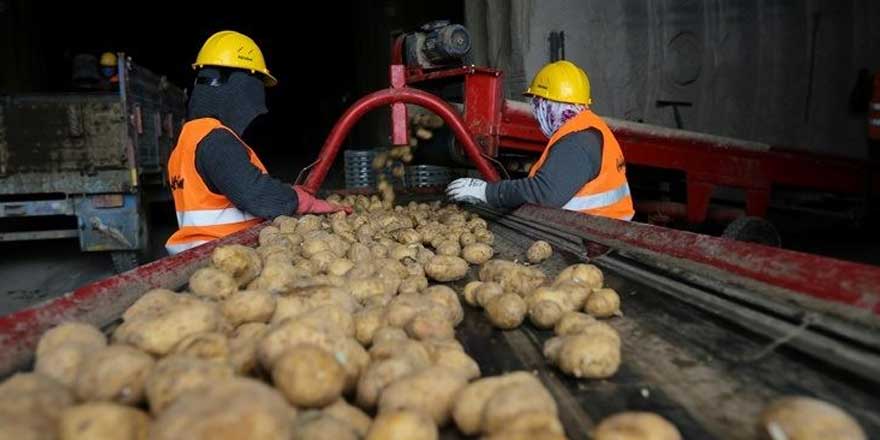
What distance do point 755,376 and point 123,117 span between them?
5702mm

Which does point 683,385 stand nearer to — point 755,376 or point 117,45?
point 755,376

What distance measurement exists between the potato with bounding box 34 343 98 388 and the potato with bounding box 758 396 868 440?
126 cm

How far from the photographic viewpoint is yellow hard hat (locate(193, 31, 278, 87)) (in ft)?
10.5

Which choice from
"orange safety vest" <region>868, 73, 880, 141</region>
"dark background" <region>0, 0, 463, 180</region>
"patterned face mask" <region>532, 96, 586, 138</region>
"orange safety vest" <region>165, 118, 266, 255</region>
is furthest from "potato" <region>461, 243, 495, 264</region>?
"dark background" <region>0, 0, 463, 180</region>

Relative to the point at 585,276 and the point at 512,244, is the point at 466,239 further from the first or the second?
A: the point at 585,276

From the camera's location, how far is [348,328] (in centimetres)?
152

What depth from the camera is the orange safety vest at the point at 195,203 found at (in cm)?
306

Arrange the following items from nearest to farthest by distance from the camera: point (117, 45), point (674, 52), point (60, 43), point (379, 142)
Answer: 1. point (674, 52)
2. point (379, 142)
3. point (60, 43)
4. point (117, 45)

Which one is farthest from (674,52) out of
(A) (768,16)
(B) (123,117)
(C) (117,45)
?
(C) (117,45)

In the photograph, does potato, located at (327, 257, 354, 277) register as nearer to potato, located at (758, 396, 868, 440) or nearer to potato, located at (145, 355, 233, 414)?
potato, located at (145, 355, 233, 414)

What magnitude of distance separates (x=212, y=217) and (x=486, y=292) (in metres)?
1.80

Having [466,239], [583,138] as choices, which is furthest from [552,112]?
[466,239]

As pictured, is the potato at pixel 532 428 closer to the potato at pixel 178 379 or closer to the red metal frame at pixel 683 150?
the potato at pixel 178 379

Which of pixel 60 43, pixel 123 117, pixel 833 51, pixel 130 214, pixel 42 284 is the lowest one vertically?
pixel 42 284
